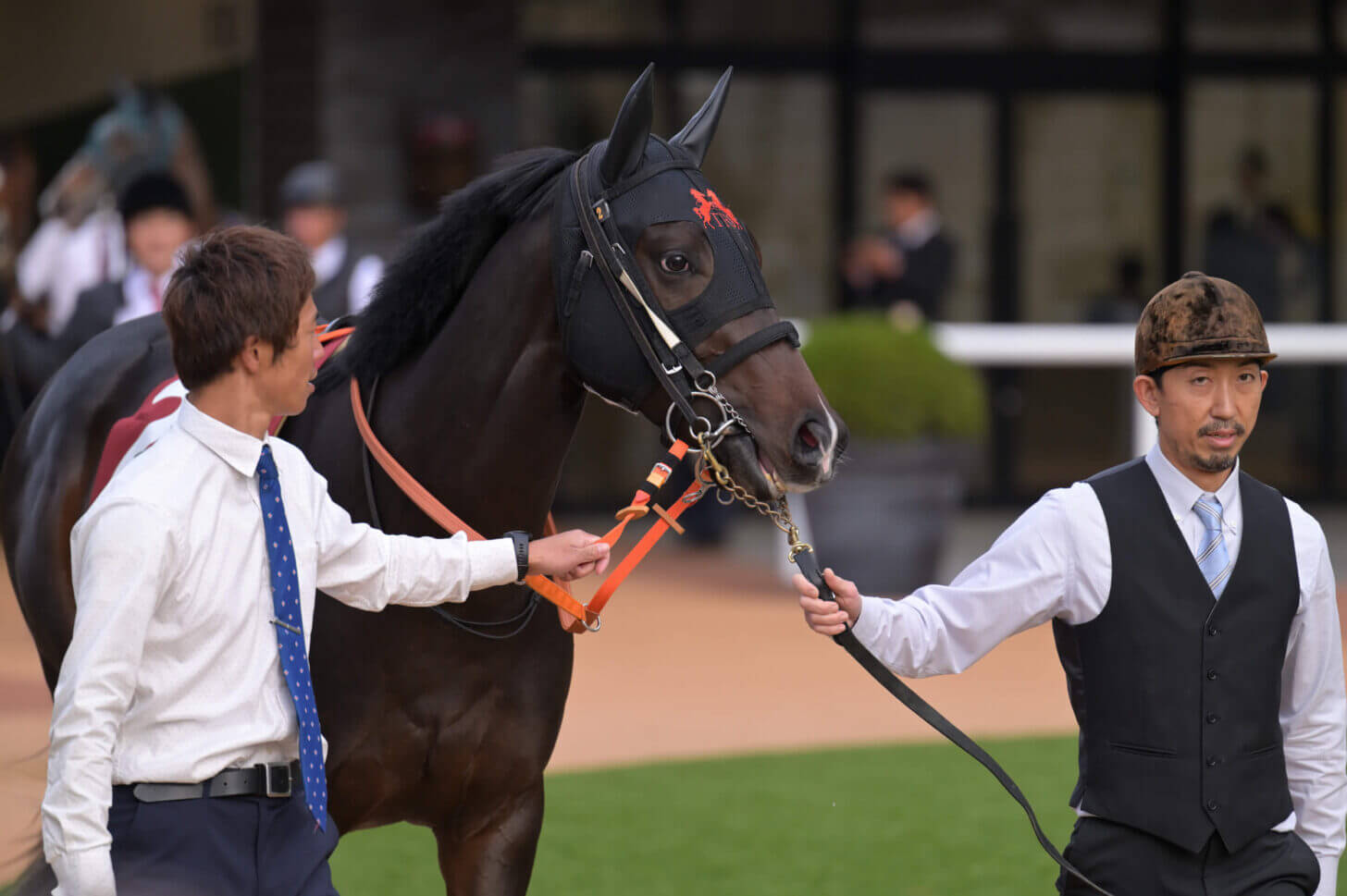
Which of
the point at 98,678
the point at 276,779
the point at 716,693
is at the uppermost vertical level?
the point at 98,678

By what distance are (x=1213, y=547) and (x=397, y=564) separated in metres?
1.30

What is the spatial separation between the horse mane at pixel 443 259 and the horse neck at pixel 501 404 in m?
0.05

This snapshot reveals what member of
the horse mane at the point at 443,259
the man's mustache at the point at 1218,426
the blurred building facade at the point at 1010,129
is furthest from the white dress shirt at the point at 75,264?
the man's mustache at the point at 1218,426

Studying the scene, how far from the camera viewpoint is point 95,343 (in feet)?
14.8

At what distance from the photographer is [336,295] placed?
6.88 m

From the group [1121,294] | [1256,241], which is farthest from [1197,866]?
[1256,241]

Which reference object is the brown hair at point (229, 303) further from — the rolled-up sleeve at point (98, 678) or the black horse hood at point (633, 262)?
the black horse hood at point (633, 262)

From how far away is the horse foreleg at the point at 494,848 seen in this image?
3189 mm

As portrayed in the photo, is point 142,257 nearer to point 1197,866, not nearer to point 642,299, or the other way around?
point 642,299

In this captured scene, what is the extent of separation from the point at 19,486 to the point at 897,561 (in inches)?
195

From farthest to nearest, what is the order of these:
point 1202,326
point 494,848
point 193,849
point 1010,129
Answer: point 1010,129
point 494,848
point 1202,326
point 193,849

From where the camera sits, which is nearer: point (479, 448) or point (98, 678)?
point (98, 678)

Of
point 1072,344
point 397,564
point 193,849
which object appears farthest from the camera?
point 1072,344

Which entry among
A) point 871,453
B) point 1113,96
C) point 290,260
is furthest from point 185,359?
point 1113,96
